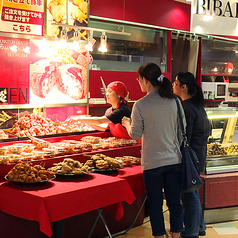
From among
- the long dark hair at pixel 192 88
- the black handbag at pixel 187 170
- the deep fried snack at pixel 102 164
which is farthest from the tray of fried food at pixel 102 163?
the long dark hair at pixel 192 88

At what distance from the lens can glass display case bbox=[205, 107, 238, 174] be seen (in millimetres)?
4984

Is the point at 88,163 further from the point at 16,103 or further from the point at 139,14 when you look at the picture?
the point at 139,14

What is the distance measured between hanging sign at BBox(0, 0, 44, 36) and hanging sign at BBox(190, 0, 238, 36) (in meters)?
2.39

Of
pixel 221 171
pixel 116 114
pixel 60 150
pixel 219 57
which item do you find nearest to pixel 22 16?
pixel 116 114

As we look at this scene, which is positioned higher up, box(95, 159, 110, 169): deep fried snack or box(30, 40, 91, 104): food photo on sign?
box(30, 40, 91, 104): food photo on sign

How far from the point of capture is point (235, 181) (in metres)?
4.98

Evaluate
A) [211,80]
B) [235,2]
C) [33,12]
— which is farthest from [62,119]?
[211,80]

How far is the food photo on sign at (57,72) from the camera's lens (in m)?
5.60

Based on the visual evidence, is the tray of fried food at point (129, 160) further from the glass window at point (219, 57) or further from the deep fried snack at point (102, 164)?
the glass window at point (219, 57)

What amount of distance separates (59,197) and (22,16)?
3444 millimetres

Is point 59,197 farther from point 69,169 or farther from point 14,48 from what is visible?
point 14,48

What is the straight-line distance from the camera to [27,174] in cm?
317

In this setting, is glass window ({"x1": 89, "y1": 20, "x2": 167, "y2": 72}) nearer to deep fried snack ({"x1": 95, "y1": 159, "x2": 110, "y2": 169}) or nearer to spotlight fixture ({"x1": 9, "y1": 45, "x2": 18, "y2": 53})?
spotlight fixture ({"x1": 9, "y1": 45, "x2": 18, "y2": 53})

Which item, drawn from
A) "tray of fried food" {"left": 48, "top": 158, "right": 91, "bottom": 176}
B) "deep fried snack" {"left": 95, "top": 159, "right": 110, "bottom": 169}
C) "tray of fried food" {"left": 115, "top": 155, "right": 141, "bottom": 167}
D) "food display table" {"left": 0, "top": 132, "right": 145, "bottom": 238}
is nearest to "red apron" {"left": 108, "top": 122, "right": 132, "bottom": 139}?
"tray of fried food" {"left": 115, "top": 155, "right": 141, "bottom": 167}
